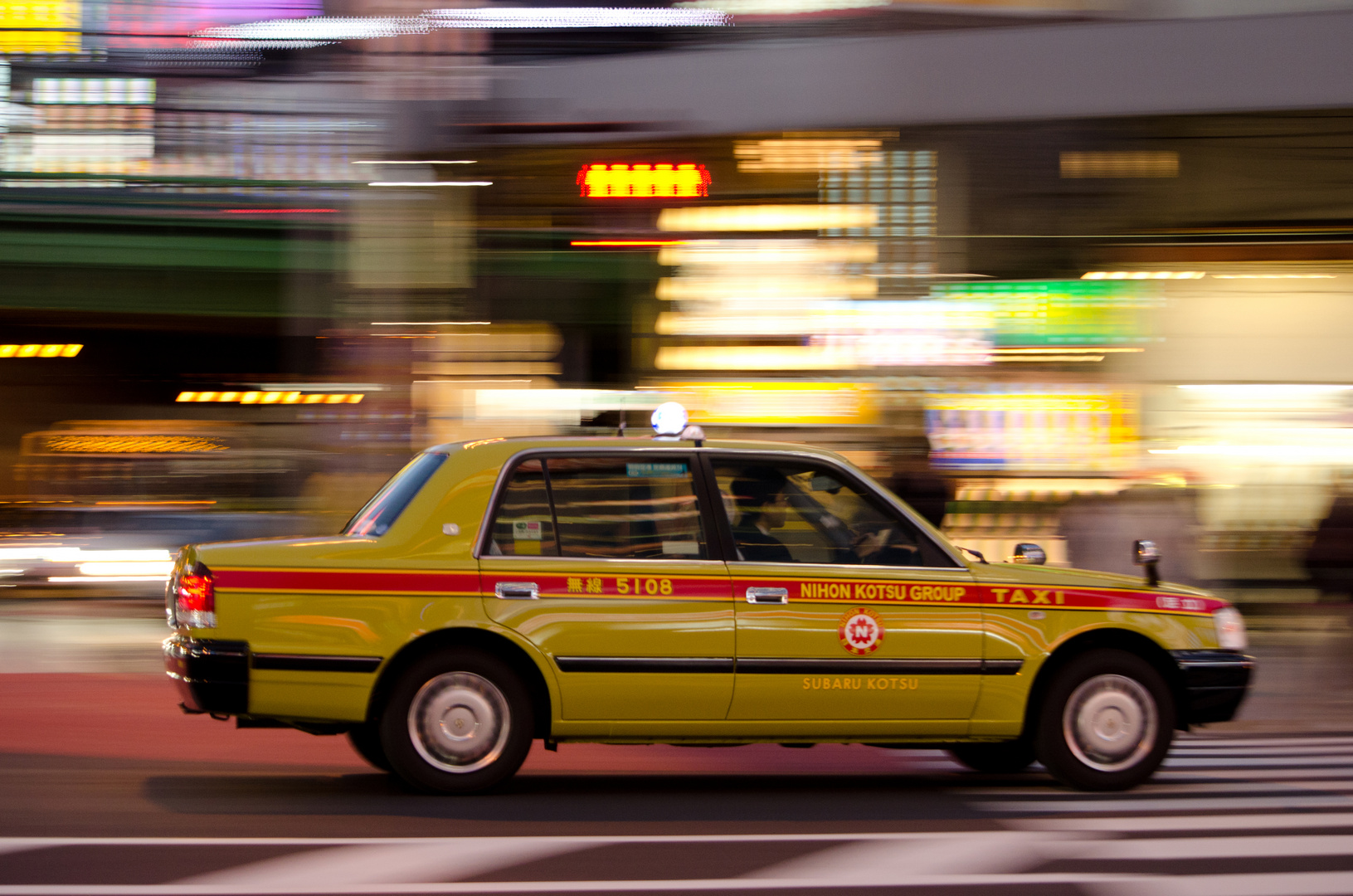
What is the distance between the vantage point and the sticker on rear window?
646 cm

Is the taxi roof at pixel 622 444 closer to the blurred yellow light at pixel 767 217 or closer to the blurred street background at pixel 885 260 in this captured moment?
the blurred street background at pixel 885 260

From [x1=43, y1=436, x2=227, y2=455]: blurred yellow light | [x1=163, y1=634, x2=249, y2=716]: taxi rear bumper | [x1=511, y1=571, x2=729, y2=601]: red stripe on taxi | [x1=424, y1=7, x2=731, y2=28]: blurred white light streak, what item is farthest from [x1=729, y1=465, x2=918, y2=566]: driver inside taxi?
[x1=43, y1=436, x2=227, y2=455]: blurred yellow light

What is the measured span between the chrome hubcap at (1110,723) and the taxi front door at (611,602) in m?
1.59

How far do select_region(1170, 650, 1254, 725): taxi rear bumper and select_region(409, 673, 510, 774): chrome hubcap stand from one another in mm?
2992

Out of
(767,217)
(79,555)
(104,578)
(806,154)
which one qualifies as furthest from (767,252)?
(79,555)

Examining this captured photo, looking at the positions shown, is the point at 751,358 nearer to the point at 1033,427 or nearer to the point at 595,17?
the point at 1033,427

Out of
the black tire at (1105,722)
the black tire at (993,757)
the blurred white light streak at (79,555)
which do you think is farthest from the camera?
the blurred white light streak at (79,555)

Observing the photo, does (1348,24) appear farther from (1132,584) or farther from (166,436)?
(166,436)

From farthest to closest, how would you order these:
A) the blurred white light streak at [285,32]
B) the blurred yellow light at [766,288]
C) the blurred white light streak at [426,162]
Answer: the blurred white light streak at [285,32] < the blurred yellow light at [766,288] < the blurred white light streak at [426,162]

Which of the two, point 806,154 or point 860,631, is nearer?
point 860,631

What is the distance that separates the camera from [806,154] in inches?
629

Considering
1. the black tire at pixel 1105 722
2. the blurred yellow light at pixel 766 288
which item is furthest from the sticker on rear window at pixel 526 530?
the blurred yellow light at pixel 766 288

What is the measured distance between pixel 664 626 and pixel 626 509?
54 cm

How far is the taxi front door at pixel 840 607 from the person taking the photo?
6.42m
